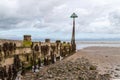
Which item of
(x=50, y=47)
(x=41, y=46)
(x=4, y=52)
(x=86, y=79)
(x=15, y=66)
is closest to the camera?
(x=4, y=52)

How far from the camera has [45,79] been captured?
12.9 meters

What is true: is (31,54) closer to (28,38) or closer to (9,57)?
(28,38)

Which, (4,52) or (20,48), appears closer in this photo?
(4,52)

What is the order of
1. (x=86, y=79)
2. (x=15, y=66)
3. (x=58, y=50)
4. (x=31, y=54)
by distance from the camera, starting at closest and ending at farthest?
(x=15, y=66) → (x=86, y=79) → (x=31, y=54) → (x=58, y=50)

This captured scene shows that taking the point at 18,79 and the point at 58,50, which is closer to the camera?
the point at 18,79

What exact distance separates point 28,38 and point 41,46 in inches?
129

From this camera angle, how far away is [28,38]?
13773 mm

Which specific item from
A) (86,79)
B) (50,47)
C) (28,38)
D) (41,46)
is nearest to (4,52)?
(28,38)

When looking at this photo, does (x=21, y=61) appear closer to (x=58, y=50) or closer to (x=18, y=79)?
(x=18, y=79)

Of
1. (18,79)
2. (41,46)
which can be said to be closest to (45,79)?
(18,79)

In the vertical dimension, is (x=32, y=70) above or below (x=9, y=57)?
below

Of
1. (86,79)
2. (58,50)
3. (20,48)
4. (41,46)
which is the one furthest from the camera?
(58,50)

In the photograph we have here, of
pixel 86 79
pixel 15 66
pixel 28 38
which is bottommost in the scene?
pixel 86 79

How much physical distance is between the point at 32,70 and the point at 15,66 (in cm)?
376
